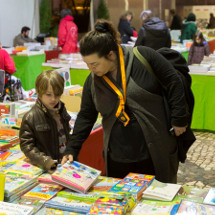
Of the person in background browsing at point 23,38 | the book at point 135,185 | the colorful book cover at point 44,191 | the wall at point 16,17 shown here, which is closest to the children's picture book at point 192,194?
the book at point 135,185

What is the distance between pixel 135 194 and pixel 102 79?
676mm

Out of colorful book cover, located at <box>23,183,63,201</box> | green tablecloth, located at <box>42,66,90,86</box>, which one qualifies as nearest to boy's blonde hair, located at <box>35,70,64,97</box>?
colorful book cover, located at <box>23,183,63,201</box>

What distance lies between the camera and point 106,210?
5.58 ft

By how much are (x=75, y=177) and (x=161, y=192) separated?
1.47 feet

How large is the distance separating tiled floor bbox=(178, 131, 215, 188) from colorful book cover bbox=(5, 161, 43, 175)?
207 centimetres

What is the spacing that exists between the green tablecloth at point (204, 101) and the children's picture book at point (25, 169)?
3.59 m

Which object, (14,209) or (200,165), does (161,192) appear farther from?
(200,165)

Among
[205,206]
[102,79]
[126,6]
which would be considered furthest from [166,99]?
[126,6]

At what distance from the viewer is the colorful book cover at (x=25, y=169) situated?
88.8 inches

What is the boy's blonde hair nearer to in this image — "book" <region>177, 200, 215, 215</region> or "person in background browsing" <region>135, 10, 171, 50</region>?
"book" <region>177, 200, 215, 215</region>

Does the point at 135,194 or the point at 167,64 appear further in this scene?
the point at 167,64

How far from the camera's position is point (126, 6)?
53.7 feet

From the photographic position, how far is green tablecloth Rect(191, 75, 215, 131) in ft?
18.0

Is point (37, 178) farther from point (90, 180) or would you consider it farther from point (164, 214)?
point (164, 214)
